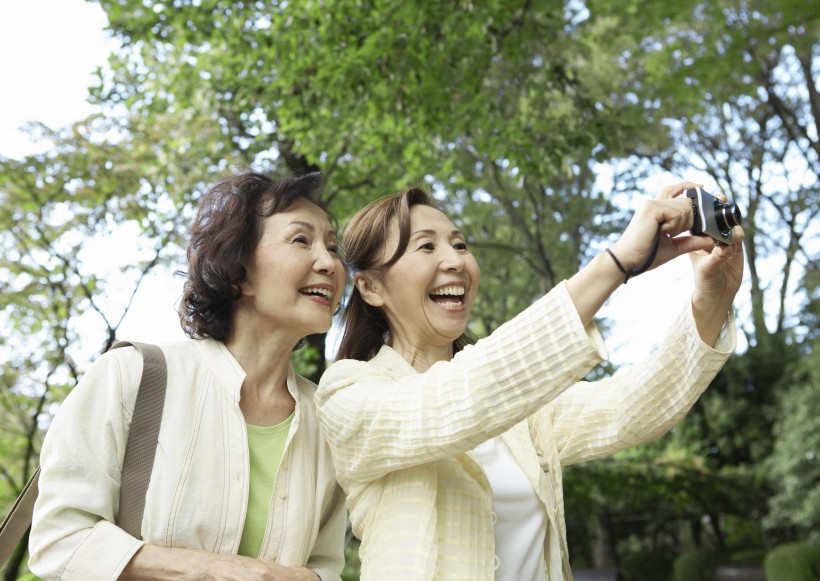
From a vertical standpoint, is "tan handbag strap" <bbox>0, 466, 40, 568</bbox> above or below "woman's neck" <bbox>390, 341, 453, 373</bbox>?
below

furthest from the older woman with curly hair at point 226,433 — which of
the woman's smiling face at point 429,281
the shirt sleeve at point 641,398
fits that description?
the shirt sleeve at point 641,398

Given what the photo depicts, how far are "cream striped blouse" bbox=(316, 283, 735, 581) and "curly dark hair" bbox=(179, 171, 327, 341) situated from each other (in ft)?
1.53

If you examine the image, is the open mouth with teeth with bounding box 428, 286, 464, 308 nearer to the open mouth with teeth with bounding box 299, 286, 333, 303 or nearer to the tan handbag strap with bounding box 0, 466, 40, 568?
the open mouth with teeth with bounding box 299, 286, 333, 303

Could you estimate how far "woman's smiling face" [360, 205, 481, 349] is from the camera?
95.5 inches

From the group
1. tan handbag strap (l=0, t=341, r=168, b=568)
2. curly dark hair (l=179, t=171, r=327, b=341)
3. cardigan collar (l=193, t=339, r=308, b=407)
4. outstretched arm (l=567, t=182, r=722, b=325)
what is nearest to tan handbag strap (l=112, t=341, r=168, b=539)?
tan handbag strap (l=0, t=341, r=168, b=568)

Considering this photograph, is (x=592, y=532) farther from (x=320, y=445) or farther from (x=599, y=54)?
(x=320, y=445)

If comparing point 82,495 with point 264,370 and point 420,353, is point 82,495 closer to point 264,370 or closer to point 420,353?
point 264,370

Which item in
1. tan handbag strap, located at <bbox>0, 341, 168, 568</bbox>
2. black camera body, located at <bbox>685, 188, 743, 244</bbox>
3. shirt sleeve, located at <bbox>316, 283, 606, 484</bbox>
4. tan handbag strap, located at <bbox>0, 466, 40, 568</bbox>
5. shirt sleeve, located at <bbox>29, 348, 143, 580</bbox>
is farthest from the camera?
tan handbag strap, located at <bbox>0, 466, 40, 568</bbox>

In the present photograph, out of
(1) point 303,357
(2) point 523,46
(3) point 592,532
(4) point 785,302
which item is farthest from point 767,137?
(1) point 303,357

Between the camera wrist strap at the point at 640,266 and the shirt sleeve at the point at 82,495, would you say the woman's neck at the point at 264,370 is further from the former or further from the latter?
the camera wrist strap at the point at 640,266

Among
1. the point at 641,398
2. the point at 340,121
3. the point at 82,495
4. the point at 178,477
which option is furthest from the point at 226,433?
the point at 340,121

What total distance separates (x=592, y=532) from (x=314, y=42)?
1705 cm

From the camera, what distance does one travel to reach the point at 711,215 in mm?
1921

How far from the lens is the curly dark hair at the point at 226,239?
2.56 meters
